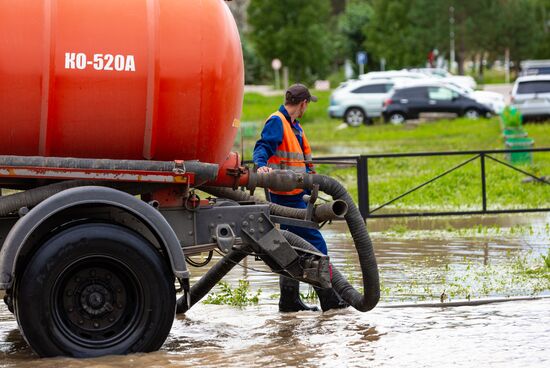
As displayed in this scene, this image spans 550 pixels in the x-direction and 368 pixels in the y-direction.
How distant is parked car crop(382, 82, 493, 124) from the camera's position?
42.5 metres

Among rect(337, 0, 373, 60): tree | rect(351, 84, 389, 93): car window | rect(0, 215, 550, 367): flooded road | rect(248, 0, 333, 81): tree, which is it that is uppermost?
rect(337, 0, 373, 60): tree

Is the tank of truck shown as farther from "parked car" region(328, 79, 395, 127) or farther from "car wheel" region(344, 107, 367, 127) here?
"car wheel" region(344, 107, 367, 127)

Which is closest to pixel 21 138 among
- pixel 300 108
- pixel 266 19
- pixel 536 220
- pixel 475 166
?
pixel 300 108

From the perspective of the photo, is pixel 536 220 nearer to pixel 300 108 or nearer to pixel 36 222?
pixel 300 108

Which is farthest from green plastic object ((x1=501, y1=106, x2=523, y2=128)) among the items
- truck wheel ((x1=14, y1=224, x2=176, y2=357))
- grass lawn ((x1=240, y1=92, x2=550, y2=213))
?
truck wheel ((x1=14, y1=224, x2=176, y2=357))

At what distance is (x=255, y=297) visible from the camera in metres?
10.9

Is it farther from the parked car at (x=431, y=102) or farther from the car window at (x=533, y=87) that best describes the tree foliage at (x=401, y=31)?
the car window at (x=533, y=87)

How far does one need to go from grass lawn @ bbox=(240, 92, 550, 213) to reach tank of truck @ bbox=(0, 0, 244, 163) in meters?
10.4

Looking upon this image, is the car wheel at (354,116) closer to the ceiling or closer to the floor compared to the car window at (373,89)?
closer to the floor

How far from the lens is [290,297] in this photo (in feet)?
34.4

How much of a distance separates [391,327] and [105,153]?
265cm

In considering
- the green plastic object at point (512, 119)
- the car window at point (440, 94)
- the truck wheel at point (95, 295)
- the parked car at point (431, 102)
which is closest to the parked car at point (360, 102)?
the parked car at point (431, 102)

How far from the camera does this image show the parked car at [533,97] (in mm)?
37812

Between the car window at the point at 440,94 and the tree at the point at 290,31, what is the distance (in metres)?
27.0
